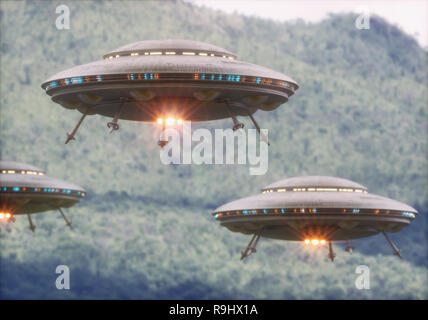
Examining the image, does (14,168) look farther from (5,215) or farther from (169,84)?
(169,84)

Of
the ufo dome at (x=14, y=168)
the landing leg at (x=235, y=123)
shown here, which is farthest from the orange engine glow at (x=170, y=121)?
the ufo dome at (x=14, y=168)

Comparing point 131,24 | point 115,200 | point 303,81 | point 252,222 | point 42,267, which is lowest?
point 252,222

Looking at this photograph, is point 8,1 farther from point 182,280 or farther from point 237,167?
point 182,280

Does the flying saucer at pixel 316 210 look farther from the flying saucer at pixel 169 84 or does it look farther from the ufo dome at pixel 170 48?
the ufo dome at pixel 170 48

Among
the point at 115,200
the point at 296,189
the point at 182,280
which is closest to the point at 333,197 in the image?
the point at 296,189

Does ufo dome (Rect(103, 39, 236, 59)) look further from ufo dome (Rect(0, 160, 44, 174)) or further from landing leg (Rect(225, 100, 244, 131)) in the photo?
ufo dome (Rect(0, 160, 44, 174))

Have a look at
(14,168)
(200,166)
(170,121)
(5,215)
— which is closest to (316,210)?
(170,121)

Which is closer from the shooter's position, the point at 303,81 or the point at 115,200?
the point at 115,200
